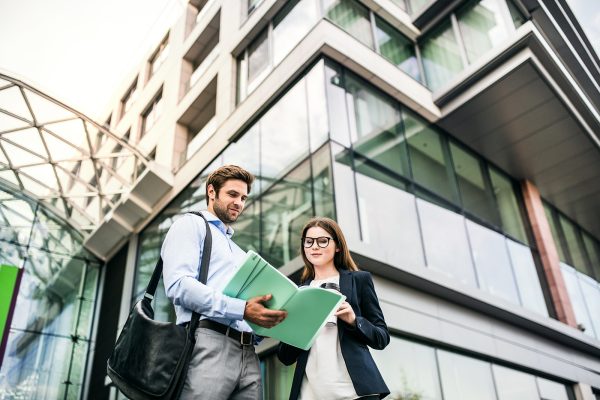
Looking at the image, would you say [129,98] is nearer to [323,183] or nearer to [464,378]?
[323,183]

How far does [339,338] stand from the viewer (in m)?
2.91

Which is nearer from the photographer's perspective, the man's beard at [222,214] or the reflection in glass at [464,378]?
the man's beard at [222,214]

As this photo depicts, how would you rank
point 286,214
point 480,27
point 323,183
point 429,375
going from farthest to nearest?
point 480,27, point 286,214, point 323,183, point 429,375

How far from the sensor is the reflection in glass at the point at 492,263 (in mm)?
10789

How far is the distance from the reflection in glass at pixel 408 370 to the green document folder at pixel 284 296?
5.53 meters

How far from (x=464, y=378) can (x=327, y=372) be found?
707 cm

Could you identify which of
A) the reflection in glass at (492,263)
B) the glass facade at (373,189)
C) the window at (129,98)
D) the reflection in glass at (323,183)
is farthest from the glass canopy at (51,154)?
the reflection in glass at (492,263)

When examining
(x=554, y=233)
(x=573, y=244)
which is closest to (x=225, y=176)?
(x=554, y=233)

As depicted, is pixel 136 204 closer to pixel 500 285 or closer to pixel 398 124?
pixel 398 124

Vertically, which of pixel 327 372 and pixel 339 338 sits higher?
pixel 339 338

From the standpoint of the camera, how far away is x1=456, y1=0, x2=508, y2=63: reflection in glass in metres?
11.5

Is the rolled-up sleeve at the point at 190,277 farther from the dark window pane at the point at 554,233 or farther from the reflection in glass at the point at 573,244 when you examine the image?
the reflection in glass at the point at 573,244

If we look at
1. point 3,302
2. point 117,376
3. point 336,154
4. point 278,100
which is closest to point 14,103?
point 3,302

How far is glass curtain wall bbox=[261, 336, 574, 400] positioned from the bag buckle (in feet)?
18.0
